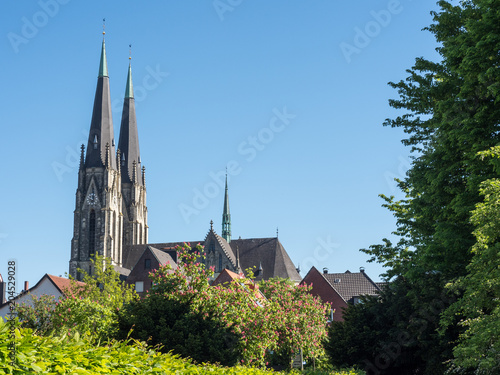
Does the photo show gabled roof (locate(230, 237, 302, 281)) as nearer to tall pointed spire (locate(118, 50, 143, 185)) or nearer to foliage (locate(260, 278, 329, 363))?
tall pointed spire (locate(118, 50, 143, 185))

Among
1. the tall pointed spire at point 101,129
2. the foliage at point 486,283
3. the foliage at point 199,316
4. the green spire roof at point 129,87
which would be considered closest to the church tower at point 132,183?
the green spire roof at point 129,87

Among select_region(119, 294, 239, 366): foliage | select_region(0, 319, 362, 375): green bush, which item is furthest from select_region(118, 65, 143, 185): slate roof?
select_region(0, 319, 362, 375): green bush

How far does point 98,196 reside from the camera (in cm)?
9262

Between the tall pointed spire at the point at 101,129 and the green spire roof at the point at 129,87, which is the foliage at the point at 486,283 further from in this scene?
the green spire roof at the point at 129,87

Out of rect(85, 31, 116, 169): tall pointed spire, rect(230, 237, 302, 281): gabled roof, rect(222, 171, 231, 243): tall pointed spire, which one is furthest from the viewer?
rect(222, 171, 231, 243): tall pointed spire

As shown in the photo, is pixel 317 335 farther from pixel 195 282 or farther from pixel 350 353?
pixel 195 282

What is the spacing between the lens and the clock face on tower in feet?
304

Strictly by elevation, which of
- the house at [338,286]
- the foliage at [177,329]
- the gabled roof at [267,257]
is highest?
the gabled roof at [267,257]

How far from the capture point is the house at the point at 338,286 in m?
62.1

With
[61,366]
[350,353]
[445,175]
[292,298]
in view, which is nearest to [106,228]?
[292,298]

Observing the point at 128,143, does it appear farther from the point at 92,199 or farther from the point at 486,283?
the point at 486,283

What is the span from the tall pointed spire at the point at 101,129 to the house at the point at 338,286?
43.3 meters

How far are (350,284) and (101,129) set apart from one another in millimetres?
47921

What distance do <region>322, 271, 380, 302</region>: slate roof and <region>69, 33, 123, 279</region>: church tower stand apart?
126 feet
